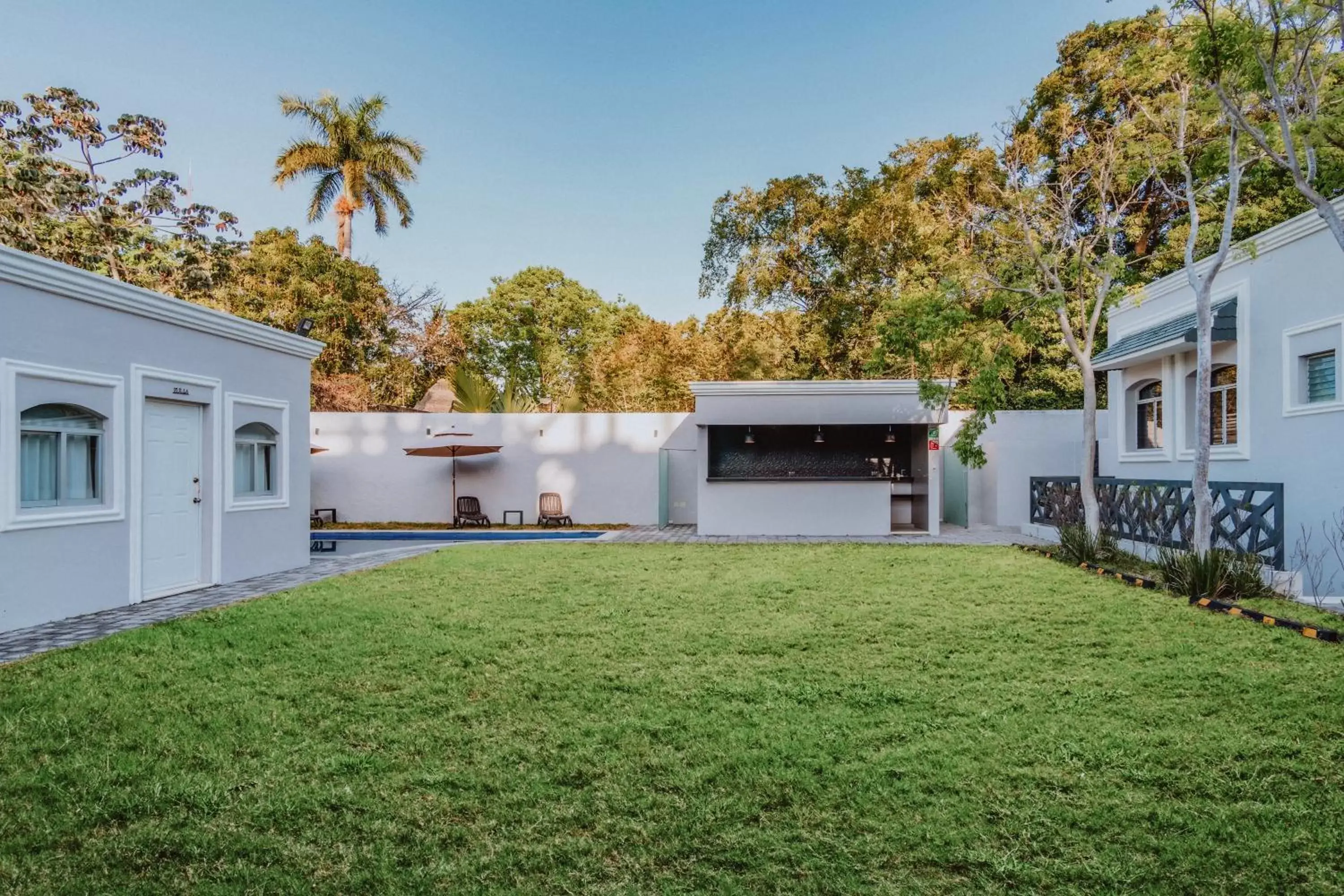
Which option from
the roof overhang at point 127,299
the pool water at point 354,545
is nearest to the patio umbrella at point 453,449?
the pool water at point 354,545

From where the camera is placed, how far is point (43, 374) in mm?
6621

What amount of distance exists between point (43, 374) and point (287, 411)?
3519mm

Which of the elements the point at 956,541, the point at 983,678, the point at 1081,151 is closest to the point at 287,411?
the point at 983,678

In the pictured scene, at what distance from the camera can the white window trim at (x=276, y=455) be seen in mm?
8875

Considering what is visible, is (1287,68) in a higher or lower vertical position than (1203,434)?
higher

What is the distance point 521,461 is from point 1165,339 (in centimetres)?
1237

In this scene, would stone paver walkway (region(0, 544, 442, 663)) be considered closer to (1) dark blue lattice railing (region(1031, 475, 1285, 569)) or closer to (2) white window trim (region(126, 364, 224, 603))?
(2) white window trim (region(126, 364, 224, 603))

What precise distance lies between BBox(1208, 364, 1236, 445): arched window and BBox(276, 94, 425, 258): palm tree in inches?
946

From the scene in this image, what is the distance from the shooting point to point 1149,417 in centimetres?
1352

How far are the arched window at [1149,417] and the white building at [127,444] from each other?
14182 mm

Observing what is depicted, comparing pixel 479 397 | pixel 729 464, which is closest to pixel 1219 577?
pixel 729 464

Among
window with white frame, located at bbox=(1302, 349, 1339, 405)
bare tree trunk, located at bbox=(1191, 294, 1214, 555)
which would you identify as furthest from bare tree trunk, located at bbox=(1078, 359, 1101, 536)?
window with white frame, located at bbox=(1302, 349, 1339, 405)

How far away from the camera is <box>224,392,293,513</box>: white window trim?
8.88 meters

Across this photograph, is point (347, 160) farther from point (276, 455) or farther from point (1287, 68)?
point (1287, 68)
